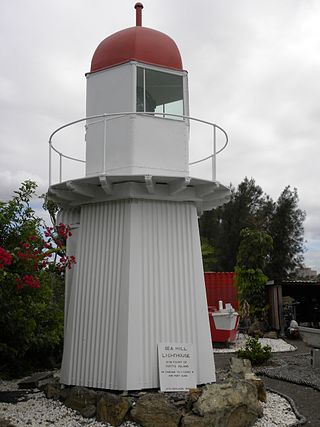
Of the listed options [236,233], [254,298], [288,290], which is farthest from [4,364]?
[236,233]

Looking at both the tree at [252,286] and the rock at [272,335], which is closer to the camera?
the rock at [272,335]

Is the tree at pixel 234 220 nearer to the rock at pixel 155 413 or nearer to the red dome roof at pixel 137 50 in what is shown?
the red dome roof at pixel 137 50

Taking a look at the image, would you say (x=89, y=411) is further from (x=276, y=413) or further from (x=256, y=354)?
(x=256, y=354)

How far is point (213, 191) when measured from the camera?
860 cm

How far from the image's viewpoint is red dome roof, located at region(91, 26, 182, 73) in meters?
8.63

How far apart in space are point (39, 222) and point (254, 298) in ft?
45.6

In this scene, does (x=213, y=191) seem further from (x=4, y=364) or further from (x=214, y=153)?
(x=4, y=364)

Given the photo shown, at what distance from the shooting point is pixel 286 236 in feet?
116

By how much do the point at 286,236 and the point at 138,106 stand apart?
28791 mm

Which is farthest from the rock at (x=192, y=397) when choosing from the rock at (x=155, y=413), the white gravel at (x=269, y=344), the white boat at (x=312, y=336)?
the white gravel at (x=269, y=344)

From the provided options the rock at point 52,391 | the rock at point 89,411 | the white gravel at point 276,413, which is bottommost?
the white gravel at point 276,413

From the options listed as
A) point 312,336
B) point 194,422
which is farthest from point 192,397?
point 312,336

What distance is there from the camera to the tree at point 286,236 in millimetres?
34781

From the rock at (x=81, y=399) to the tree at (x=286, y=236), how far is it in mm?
28023
